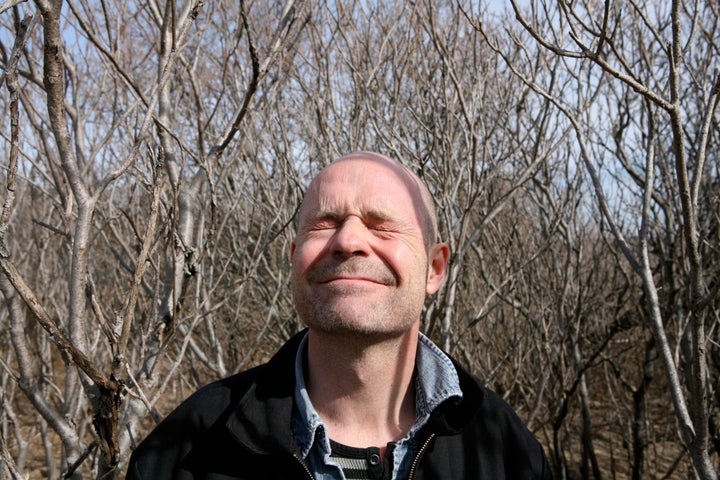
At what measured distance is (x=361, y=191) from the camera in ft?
5.50

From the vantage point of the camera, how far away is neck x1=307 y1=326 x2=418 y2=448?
159cm

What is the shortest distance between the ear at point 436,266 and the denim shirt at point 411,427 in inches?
6.9

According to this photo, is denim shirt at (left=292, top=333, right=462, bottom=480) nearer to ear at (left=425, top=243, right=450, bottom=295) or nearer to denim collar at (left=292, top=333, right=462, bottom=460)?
denim collar at (left=292, top=333, right=462, bottom=460)

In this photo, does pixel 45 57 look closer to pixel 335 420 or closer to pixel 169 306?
pixel 169 306

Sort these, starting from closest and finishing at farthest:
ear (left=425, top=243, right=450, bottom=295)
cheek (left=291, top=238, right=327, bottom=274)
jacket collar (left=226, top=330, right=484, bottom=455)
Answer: jacket collar (left=226, top=330, right=484, bottom=455), cheek (left=291, top=238, right=327, bottom=274), ear (left=425, top=243, right=450, bottom=295)

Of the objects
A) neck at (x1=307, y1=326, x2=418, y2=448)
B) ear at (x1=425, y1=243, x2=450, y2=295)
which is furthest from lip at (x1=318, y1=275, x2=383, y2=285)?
ear at (x1=425, y1=243, x2=450, y2=295)

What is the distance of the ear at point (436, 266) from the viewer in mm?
1827

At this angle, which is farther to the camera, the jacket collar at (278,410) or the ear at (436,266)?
the ear at (436,266)

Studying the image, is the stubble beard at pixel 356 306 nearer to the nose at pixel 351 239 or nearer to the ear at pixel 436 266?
the nose at pixel 351 239

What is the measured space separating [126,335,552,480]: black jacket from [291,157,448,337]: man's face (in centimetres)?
22

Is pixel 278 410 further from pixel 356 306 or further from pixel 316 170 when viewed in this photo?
pixel 316 170

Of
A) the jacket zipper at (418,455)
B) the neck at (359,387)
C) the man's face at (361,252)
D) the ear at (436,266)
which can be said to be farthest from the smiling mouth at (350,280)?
the jacket zipper at (418,455)

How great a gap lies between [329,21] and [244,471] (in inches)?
111

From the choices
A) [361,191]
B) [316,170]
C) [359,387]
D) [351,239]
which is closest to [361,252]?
[351,239]
